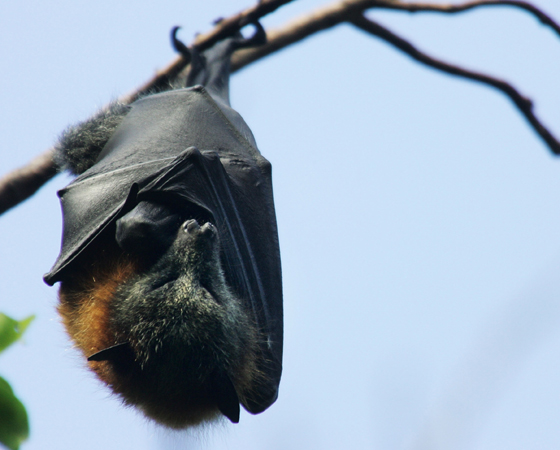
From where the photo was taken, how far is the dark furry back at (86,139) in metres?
4.98

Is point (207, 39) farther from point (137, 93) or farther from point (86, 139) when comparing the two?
point (86, 139)

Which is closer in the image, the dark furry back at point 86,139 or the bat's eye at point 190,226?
the bat's eye at point 190,226

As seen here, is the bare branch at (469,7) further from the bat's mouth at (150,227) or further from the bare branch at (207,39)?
the bat's mouth at (150,227)

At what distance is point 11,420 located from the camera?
96.3 inches

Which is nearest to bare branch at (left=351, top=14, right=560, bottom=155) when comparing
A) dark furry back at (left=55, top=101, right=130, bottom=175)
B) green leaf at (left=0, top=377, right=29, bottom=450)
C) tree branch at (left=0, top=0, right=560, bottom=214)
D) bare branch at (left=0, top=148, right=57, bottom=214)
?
tree branch at (left=0, top=0, right=560, bottom=214)

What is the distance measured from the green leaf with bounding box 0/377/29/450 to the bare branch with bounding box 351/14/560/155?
3.97 meters

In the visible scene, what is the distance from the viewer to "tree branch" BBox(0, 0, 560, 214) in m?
4.66

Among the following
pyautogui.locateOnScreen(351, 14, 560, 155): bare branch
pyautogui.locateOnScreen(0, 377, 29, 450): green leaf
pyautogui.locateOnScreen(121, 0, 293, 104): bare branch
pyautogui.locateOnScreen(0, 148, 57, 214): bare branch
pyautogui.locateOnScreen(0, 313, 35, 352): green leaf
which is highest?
pyautogui.locateOnScreen(121, 0, 293, 104): bare branch

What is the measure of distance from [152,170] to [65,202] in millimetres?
706

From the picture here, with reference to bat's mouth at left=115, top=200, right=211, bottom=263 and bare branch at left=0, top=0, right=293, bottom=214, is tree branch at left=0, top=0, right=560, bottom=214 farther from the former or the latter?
bat's mouth at left=115, top=200, right=211, bottom=263

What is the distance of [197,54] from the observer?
18.4 feet

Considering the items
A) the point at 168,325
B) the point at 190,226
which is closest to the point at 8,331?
the point at 168,325

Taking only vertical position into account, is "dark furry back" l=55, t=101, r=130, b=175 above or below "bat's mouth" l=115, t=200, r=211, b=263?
above

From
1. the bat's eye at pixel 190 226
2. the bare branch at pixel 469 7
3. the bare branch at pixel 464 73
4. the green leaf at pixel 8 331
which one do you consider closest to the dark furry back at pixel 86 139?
the bat's eye at pixel 190 226
